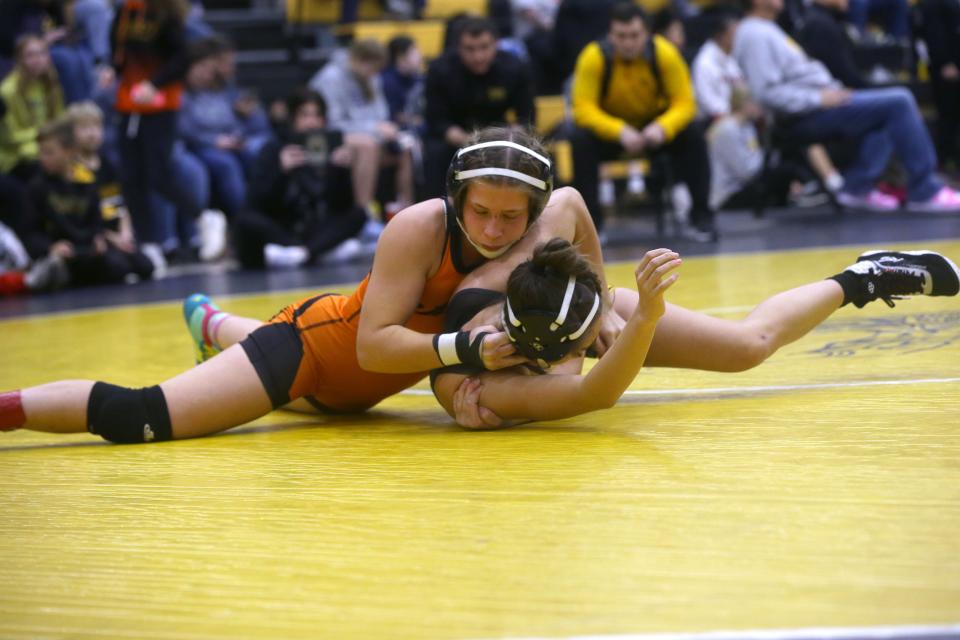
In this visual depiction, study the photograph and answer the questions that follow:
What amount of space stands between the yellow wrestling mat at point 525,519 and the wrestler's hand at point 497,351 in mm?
186

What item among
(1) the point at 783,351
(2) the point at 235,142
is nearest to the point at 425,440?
(1) the point at 783,351

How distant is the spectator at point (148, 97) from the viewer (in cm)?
842

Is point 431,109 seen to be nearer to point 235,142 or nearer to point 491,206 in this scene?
point 235,142

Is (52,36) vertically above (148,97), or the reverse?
(52,36)

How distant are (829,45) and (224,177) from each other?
4723 millimetres

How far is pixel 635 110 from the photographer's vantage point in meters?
8.08

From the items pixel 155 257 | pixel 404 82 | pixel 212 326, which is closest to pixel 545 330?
pixel 212 326

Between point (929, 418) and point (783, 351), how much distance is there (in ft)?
3.82

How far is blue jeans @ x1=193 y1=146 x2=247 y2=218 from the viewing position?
9742 millimetres

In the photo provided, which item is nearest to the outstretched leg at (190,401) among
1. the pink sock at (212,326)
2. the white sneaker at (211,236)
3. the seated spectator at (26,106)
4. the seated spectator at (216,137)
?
the pink sock at (212,326)

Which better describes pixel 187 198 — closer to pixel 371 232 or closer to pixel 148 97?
pixel 148 97

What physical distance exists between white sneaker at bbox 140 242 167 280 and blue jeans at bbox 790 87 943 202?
14.8ft

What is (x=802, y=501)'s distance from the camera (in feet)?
7.25

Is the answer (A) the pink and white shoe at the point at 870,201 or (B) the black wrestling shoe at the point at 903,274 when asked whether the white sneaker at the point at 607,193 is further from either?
(B) the black wrestling shoe at the point at 903,274
